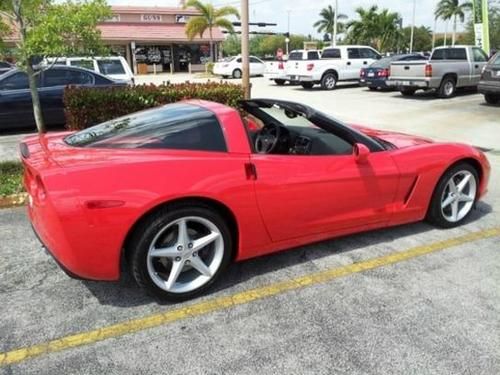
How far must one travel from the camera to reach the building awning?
34.8 m

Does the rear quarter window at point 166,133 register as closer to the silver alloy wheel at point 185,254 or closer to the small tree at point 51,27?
the silver alloy wheel at point 185,254

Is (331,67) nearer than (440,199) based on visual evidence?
No

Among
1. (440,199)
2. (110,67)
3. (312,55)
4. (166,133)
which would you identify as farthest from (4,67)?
(440,199)

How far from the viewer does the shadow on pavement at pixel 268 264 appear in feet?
10.9

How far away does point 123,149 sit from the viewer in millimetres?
3248

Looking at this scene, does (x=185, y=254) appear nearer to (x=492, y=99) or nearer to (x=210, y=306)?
(x=210, y=306)

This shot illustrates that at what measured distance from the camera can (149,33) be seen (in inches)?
1414

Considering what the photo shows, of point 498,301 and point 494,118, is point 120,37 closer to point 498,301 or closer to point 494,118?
point 494,118


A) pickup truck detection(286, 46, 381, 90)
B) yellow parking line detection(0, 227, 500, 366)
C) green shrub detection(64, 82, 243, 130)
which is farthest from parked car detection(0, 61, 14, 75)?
yellow parking line detection(0, 227, 500, 366)

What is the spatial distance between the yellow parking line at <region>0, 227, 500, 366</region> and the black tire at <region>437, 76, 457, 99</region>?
517 inches

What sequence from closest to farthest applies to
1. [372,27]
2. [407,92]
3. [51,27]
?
[51,27], [407,92], [372,27]

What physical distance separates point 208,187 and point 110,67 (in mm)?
10836

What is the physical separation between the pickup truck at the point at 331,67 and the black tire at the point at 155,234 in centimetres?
1821

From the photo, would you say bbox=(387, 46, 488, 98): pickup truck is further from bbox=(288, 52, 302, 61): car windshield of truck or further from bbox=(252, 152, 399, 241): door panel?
bbox=(252, 152, 399, 241): door panel
